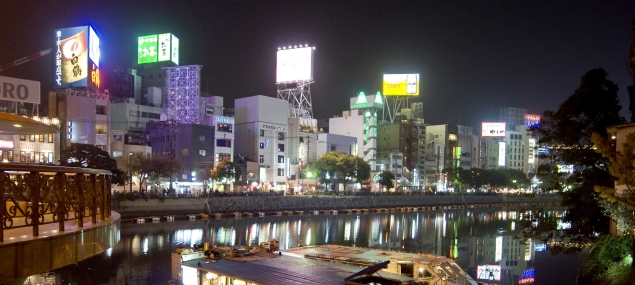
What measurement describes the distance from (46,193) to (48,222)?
848 mm

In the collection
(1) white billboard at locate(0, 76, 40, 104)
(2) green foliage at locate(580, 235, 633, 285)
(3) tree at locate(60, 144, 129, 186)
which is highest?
(1) white billboard at locate(0, 76, 40, 104)

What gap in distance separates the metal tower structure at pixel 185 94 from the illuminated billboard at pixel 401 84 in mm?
52118

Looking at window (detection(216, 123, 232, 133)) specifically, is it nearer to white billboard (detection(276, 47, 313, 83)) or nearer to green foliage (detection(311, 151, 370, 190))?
green foliage (detection(311, 151, 370, 190))

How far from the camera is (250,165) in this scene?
8000cm

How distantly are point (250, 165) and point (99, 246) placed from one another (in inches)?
2858

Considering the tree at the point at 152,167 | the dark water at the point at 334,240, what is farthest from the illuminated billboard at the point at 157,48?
the dark water at the point at 334,240

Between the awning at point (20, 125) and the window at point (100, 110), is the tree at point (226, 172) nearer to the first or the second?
the window at point (100, 110)

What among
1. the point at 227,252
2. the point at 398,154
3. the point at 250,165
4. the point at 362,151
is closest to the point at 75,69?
the point at 250,165

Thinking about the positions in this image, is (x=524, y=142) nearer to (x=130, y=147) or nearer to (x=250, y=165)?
Answer: (x=250, y=165)

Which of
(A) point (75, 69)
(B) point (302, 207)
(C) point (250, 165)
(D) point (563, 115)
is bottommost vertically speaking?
(B) point (302, 207)

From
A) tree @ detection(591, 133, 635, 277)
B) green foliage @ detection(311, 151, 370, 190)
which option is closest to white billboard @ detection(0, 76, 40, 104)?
green foliage @ detection(311, 151, 370, 190)

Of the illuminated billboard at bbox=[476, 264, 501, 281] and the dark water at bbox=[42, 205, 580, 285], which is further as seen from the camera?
the illuminated billboard at bbox=[476, 264, 501, 281]

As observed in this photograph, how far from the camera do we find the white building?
272 feet

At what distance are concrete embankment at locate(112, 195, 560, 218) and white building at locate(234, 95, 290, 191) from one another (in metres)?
11.6
